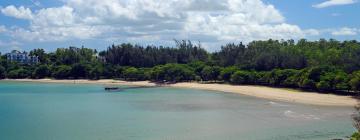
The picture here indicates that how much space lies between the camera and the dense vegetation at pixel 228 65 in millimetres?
74675

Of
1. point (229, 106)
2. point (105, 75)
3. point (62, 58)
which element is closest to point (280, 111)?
point (229, 106)

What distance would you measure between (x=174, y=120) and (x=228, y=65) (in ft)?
219

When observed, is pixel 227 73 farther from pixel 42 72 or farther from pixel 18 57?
pixel 18 57

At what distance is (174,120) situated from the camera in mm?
48719

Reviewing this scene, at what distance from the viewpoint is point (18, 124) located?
47.9 m

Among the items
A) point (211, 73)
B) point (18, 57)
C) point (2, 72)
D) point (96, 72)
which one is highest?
point (18, 57)

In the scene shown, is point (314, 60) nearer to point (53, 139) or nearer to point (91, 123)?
point (91, 123)

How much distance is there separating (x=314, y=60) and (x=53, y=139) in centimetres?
6240

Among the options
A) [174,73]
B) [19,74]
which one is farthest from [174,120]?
[19,74]

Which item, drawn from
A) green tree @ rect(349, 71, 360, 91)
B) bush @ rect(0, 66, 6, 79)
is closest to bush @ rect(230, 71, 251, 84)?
green tree @ rect(349, 71, 360, 91)

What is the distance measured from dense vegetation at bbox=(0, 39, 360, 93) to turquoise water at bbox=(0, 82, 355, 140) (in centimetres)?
1247

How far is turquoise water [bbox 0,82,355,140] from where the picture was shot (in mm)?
39844

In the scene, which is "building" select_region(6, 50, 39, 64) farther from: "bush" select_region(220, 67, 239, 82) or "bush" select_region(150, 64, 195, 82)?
"bush" select_region(220, 67, 239, 82)

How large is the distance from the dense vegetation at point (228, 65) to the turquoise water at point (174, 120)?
1247cm
